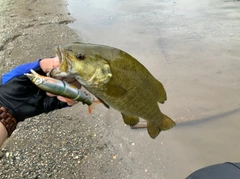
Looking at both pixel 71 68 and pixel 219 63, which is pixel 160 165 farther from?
pixel 219 63

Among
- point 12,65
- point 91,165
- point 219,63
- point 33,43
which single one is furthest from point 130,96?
point 33,43

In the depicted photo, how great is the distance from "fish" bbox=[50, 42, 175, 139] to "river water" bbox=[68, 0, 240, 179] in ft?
7.84

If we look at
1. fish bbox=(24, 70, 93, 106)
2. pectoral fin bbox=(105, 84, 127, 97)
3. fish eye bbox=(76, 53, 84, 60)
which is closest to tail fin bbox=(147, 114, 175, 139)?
pectoral fin bbox=(105, 84, 127, 97)

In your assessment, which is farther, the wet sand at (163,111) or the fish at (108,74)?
the wet sand at (163,111)

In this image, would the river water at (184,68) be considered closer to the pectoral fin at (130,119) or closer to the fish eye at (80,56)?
the pectoral fin at (130,119)

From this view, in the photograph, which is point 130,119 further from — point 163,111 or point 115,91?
point 163,111

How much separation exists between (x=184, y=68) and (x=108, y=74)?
5543 mm

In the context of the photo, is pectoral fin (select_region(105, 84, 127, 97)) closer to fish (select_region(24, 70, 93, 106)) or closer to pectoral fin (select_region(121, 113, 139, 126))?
fish (select_region(24, 70, 93, 106))

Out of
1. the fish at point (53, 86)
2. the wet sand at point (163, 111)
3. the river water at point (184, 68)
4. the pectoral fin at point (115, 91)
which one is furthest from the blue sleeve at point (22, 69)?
the river water at point (184, 68)

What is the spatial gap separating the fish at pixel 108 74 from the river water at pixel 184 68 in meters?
2.39

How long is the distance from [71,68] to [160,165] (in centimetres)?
301

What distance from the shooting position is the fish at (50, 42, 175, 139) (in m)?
2.16

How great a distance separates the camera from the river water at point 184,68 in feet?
15.8

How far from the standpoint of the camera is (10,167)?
14.4 ft
